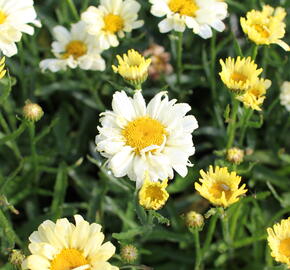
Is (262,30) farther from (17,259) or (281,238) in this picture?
(17,259)

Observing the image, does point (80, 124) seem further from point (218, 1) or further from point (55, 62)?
point (218, 1)

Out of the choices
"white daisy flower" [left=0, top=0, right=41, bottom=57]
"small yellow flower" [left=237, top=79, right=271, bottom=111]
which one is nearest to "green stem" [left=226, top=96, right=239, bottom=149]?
"small yellow flower" [left=237, top=79, right=271, bottom=111]

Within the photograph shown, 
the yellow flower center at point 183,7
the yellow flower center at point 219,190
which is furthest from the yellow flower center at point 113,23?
the yellow flower center at point 219,190

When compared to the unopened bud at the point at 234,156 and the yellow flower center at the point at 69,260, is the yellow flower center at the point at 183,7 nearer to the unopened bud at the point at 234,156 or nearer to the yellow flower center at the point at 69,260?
the unopened bud at the point at 234,156

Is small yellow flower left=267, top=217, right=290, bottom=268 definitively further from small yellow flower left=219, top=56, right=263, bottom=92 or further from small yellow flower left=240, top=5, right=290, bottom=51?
small yellow flower left=240, top=5, right=290, bottom=51

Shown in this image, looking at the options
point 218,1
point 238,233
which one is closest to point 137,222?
point 238,233

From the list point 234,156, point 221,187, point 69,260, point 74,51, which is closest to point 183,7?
point 74,51

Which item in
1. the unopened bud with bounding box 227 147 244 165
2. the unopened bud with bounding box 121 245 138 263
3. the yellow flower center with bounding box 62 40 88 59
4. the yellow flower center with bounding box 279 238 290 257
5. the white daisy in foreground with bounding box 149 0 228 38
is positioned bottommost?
the yellow flower center with bounding box 279 238 290 257
